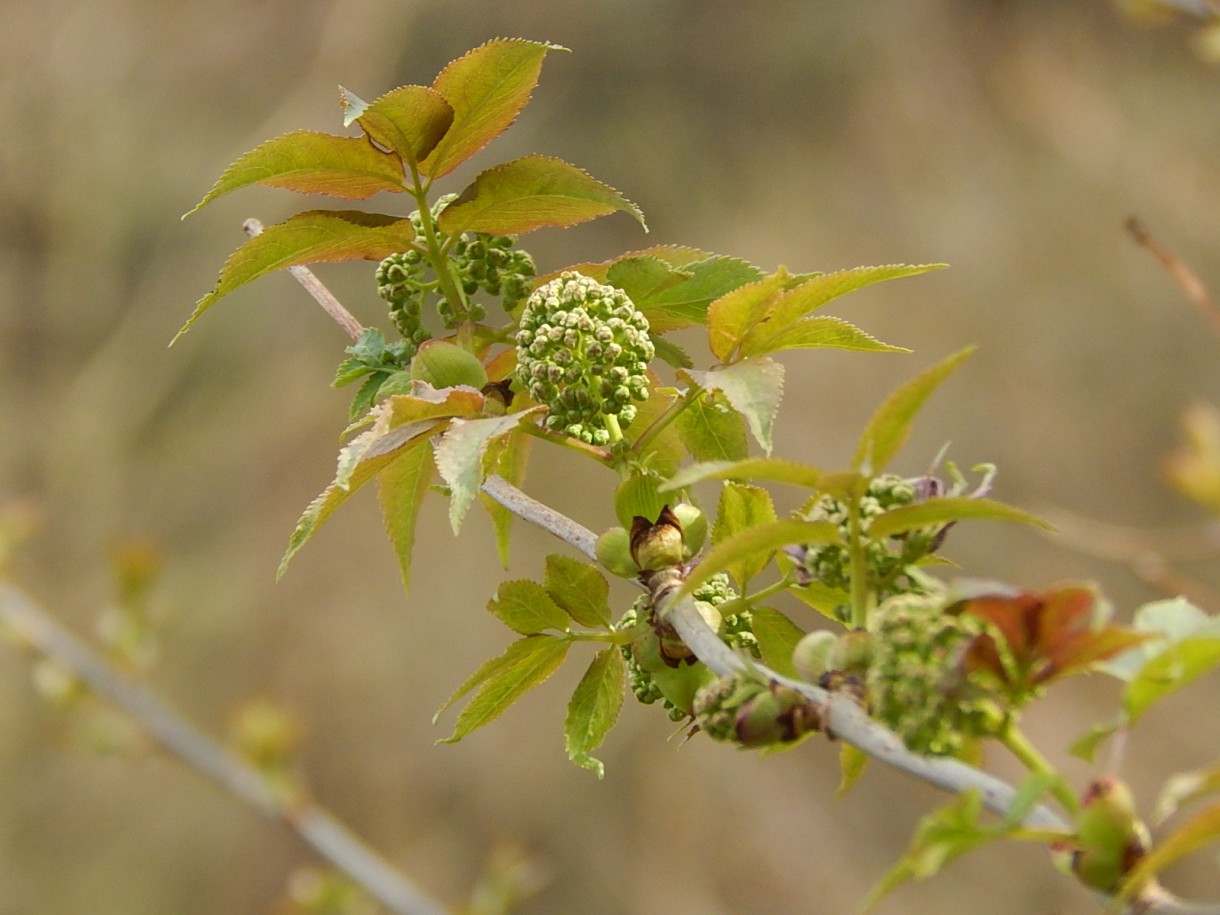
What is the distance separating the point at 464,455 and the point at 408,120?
0.16 metres

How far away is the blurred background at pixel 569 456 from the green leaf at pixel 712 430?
1424 millimetres

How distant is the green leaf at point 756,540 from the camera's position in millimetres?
304

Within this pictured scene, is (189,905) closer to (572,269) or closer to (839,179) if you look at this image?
(839,179)

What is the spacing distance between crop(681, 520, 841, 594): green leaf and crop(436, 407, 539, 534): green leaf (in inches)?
3.0

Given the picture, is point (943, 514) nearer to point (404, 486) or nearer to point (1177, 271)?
point (404, 486)

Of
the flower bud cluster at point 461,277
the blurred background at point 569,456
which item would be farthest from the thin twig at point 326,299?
the blurred background at point 569,456

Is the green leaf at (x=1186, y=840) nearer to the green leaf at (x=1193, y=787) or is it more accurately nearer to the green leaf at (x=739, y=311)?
the green leaf at (x=1193, y=787)

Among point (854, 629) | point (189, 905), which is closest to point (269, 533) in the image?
point (189, 905)

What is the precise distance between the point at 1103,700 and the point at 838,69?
133cm

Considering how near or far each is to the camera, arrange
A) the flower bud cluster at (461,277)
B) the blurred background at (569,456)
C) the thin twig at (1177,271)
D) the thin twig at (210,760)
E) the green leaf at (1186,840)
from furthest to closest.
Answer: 1. the blurred background at (569,456)
2. the thin twig at (210,760)
3. the thin twig at (1177,271)
4. the flower bud cluster at (461,277)
5. the green leaf at (1186,840)

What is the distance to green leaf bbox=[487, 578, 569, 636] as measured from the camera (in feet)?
1.40

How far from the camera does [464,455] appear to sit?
1.15 ft

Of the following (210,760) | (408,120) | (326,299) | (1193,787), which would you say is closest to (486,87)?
(408,120)

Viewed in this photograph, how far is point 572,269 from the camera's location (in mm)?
441
